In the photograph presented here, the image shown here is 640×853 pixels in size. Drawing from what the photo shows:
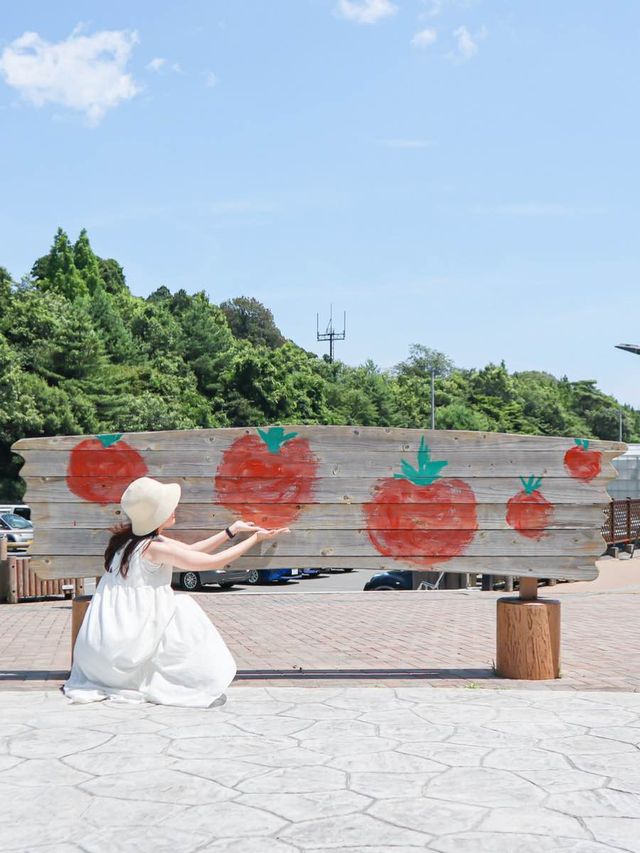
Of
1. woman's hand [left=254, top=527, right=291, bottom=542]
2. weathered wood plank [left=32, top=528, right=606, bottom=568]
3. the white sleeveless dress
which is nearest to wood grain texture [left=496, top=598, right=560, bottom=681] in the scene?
weathered wood plank [left=32, top=528, right=606, bottom=568]

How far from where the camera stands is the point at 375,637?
10.3 metres

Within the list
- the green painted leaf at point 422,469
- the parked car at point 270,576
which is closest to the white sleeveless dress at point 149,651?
the green painted leaf at point 422,469

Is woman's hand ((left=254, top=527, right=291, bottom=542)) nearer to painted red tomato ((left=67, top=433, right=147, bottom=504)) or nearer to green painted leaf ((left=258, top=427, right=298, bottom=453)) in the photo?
green painted leaf ((left=258, top=427, right=298, bottom=453))

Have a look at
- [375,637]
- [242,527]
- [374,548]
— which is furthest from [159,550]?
[375,637]

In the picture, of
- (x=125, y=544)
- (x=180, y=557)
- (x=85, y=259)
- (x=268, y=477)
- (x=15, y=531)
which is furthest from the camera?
(x=85, y=259)

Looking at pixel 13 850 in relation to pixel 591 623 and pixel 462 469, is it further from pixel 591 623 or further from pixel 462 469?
pixel 591 623

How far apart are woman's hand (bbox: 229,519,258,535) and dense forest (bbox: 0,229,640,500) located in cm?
3693

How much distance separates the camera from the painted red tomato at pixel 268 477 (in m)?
7.35

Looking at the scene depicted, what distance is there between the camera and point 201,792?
450 cm

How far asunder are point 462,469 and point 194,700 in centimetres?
263

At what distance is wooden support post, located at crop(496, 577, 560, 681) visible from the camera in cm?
728

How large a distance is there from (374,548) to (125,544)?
6.17 ft

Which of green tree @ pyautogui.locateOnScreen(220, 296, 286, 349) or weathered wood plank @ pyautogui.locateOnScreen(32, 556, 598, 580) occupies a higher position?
green tree @ pyautogui.locateOnScreen(220, 296, 286, 349)

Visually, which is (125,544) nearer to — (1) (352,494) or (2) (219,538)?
(2) (219,538)
